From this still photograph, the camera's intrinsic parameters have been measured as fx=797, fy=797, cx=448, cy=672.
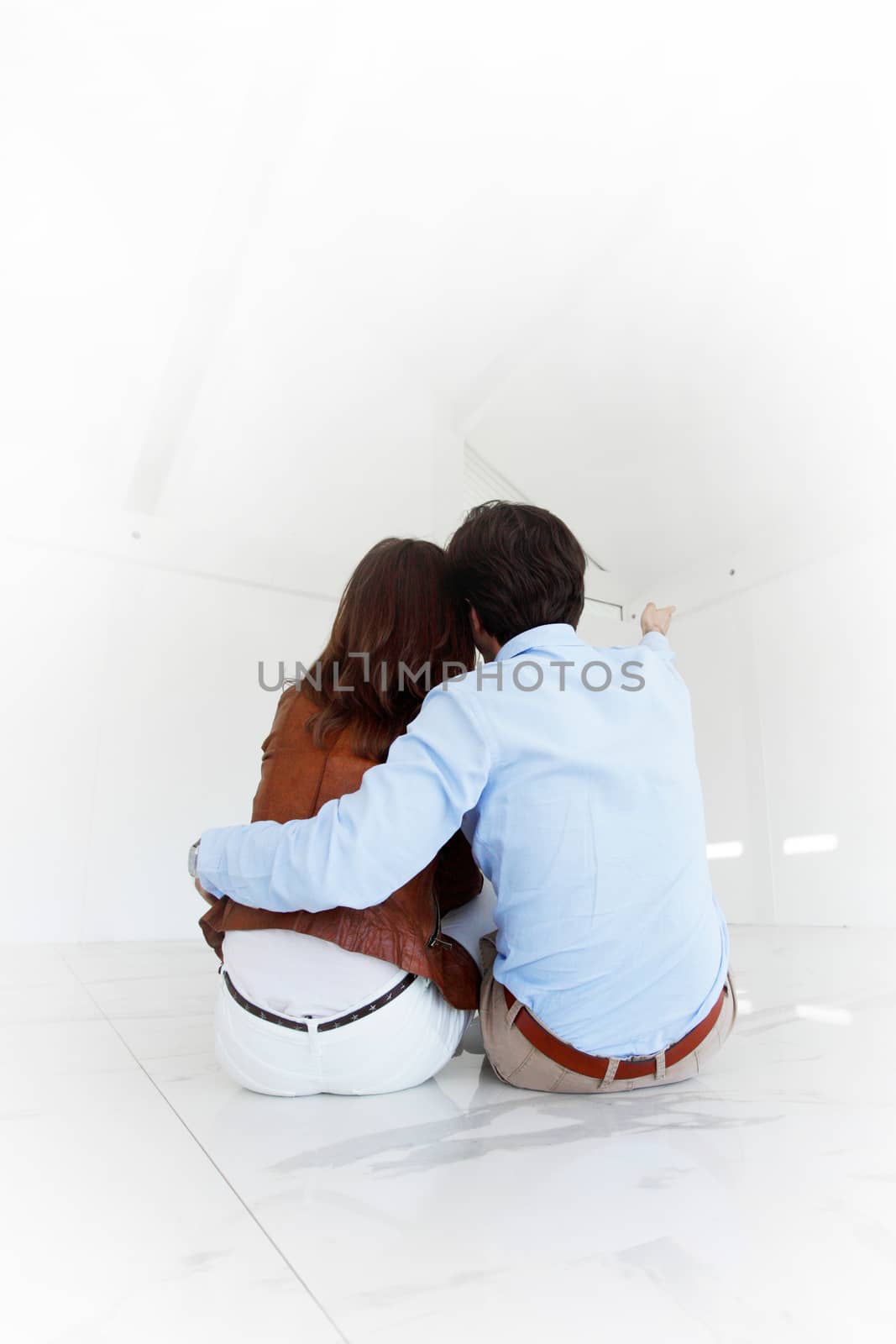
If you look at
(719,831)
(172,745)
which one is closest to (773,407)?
(719,831)

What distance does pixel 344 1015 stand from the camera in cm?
125

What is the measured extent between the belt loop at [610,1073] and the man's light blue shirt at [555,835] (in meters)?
0.02

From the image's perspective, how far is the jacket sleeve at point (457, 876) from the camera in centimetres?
145

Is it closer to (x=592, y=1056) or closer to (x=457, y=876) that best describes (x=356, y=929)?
(x=457, y=876)

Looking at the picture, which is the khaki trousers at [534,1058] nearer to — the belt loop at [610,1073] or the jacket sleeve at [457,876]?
the belt loop at [610,1073]

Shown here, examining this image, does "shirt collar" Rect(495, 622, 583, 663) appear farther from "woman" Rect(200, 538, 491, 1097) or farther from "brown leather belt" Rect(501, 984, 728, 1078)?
"brown leather belt" Rect(501, 984, 728, 1078)

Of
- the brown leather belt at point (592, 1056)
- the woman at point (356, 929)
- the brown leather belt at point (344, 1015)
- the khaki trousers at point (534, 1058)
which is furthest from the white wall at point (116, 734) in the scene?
the brown leather belt at point (592, 1056)

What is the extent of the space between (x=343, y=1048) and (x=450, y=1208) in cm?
43

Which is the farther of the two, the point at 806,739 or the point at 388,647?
the point at 806,739

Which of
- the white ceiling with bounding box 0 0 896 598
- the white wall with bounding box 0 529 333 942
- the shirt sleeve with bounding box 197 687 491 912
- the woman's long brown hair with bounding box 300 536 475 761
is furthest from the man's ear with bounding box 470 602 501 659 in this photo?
the white wall with bounding box 0 529 333 942

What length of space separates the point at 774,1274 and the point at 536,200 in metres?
5.45

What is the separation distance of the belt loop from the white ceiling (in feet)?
14.9

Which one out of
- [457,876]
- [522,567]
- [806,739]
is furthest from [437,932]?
[806,739]

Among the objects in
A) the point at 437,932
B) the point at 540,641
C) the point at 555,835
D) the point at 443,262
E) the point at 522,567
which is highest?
the point at 443,262
